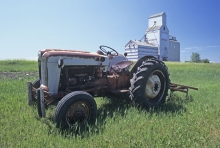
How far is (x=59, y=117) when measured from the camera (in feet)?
9.61

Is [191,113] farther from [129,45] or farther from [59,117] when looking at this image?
[129,45]

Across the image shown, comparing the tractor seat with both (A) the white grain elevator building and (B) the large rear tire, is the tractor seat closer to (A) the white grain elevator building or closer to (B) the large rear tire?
(B) the large rear tire

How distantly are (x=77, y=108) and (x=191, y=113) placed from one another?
2494 millimetres

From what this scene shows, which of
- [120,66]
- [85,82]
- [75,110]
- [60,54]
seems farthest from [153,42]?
[75,110]

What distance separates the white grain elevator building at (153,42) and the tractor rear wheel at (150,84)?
131 feet

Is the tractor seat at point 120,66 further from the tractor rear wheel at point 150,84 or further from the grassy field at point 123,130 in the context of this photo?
the grassy field at point 123,130

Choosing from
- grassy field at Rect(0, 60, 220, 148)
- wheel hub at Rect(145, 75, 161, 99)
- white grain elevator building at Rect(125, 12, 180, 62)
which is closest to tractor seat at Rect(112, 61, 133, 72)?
wheel hub at Rect(145, 75, 161, 99)

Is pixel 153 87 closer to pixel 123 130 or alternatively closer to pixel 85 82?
pixel 85 82

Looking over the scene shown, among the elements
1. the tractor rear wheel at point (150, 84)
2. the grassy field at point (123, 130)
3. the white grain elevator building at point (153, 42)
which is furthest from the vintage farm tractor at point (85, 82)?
the white grain elevator building at point (153, 42)

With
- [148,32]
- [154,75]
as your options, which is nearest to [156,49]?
[148,32]

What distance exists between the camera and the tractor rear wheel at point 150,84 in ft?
13.6

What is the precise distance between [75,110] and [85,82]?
1004mm

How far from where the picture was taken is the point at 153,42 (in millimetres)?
50344

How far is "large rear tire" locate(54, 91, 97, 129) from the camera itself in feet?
9.66
